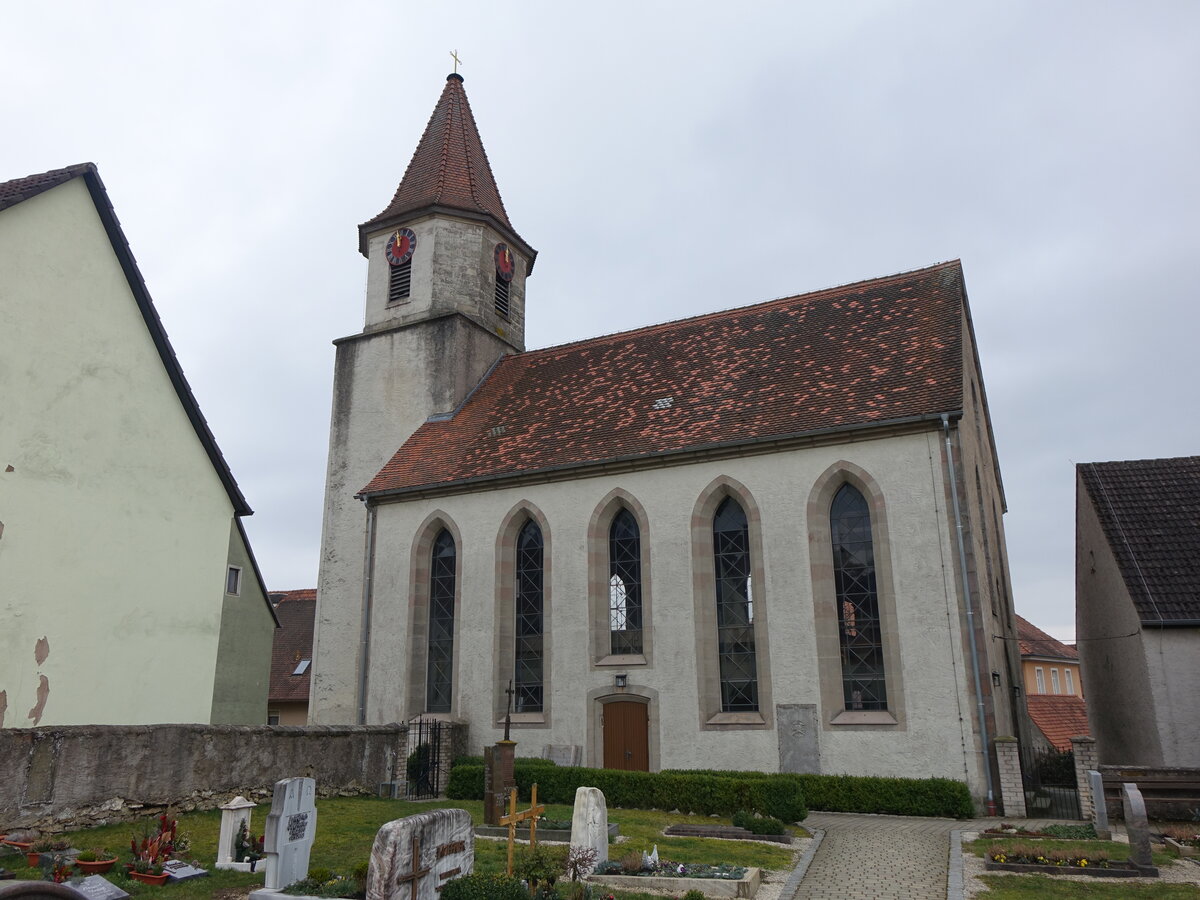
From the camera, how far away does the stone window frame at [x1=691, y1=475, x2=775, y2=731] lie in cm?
1755

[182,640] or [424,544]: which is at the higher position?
[424,544]

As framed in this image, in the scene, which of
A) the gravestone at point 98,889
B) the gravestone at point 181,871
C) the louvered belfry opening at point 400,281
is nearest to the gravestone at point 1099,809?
the gravestone at point 181,871

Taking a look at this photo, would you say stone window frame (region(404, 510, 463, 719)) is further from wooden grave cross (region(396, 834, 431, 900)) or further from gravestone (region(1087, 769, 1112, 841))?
wooden grave cross (region(396, 834, 431, 900))

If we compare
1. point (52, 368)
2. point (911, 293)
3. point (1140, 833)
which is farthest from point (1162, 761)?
point (52, 368)

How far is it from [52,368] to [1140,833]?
15.4 meters

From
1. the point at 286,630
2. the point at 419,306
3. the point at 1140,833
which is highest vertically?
the point at 419,306

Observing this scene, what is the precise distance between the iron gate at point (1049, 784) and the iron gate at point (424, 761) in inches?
446

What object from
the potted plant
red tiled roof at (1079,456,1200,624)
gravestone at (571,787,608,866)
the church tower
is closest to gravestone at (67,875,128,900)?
the potted plant

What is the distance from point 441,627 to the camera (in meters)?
21.9

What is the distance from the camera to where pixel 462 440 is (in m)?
23.7

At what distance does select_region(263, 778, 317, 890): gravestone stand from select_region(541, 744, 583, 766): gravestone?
33.0 ft

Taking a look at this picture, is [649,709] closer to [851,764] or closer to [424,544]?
[851,764]

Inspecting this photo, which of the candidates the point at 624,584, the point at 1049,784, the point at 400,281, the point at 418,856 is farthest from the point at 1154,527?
the point at 400,281

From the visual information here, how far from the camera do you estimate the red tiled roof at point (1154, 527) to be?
17484 millimetres
